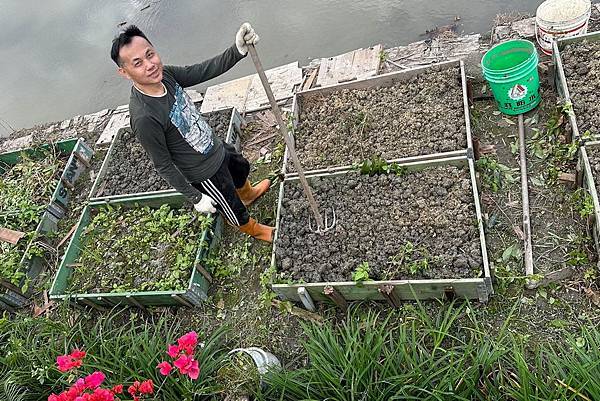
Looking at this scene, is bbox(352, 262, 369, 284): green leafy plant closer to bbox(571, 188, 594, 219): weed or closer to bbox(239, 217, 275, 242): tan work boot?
bbox(239, 217, 275, 242): tan work boot

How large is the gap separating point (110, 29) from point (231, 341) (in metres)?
4.97

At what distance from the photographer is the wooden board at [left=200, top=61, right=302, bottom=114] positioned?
16.2 ft

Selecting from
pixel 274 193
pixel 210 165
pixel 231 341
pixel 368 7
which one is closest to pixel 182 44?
pixel 368 7

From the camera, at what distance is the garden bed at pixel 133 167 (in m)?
4.49

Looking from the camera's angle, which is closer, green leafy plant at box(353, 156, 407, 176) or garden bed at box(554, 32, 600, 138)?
garden bed at box(554, 32, 600, 138)

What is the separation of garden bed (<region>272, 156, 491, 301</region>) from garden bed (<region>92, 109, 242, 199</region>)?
1.08 m

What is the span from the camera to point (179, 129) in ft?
10.1

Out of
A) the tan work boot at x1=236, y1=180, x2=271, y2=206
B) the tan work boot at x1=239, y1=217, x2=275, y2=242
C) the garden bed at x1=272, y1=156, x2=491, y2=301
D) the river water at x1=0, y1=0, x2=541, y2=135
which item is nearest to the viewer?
the garden bed at x1=272, y1=156, x2=491, y2=301

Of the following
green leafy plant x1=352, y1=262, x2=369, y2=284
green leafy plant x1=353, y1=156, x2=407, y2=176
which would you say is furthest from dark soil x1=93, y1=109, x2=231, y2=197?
green leafy plant x1=352, y1=262, x2=369, y2=284

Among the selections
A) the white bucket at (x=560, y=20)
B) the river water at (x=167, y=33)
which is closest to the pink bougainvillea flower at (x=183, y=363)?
the white bucket at (x=560, y=20)

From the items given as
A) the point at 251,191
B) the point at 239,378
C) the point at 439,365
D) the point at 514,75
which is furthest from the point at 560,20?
the point at 239,378

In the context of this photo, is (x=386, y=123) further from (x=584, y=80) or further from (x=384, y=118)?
(x=584, y=80)

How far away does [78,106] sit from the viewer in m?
6.23

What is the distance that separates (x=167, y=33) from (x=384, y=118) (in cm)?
337
